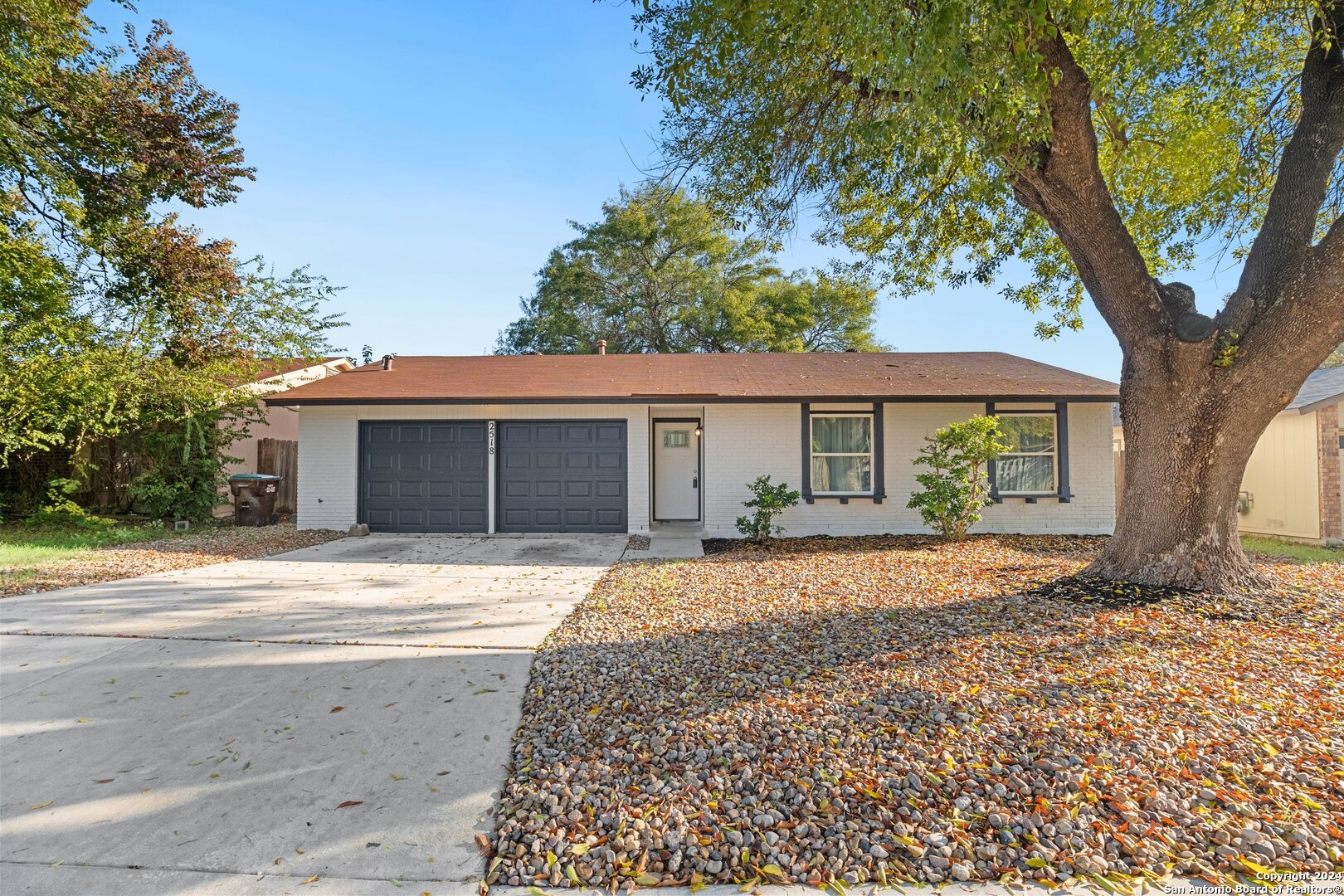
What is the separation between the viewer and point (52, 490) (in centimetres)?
1095

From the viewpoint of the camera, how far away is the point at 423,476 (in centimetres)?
1133

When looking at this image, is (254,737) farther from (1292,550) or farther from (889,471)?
(1292,550)

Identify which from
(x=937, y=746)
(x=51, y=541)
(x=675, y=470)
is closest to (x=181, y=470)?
(x=51, y=541)

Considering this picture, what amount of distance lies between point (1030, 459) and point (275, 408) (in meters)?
17.4

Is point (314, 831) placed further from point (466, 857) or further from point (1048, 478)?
point (1048, 478)

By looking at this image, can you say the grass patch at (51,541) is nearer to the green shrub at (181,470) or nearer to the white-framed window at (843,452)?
the green shrub at (181,470)

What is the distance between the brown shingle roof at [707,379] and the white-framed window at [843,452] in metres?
0.63

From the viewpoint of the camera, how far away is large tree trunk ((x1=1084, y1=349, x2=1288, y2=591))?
16.9 feet

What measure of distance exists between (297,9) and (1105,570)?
431 inches

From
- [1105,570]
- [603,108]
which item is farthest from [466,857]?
[603,108]

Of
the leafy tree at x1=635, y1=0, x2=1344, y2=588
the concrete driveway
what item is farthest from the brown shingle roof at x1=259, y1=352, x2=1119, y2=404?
the concrete driveway

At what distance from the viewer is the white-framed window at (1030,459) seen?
35.6 ft

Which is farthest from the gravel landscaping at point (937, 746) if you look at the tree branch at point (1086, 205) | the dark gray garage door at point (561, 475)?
the dark gray garage door at point (561, 475)

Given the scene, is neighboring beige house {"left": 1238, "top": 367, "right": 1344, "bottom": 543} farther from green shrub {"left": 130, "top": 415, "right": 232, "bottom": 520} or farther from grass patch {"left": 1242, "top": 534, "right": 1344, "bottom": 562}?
green shrub {"left": 130, "top": 415, "right": 232, "bottom": 520}
